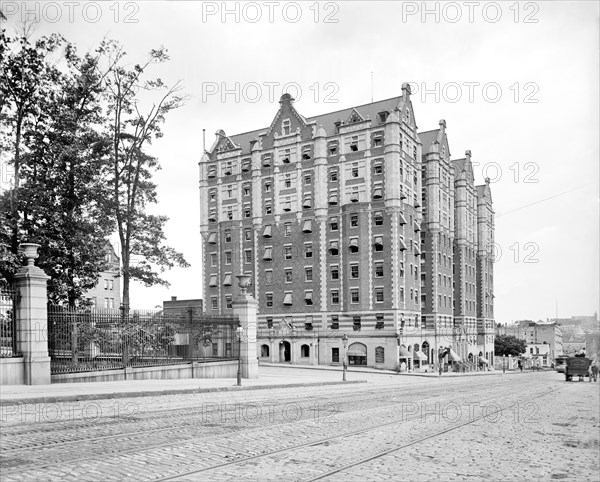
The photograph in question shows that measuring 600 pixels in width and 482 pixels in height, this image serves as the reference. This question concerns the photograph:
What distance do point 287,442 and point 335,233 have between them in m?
51.9

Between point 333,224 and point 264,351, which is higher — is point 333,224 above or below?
above

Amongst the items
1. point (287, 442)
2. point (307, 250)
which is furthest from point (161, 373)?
point (307, 250)

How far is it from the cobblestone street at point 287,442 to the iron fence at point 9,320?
17.6 feet

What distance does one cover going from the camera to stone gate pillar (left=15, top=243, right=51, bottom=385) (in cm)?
1964

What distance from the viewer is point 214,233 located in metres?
70.2

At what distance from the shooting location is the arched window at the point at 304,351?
61725mm

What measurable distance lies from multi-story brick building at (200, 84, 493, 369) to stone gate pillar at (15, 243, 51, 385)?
41.5m

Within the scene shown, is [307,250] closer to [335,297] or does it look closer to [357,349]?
[335,297]

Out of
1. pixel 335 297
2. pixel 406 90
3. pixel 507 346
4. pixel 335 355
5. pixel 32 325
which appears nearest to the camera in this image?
pixel 32 325

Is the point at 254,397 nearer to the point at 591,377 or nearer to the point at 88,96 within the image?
the point at 88,96

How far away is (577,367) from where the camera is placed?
131ft

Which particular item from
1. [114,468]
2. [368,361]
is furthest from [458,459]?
[368,361]

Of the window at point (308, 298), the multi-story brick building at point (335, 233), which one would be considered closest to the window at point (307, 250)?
the multi-story brick building at point (335, 233)

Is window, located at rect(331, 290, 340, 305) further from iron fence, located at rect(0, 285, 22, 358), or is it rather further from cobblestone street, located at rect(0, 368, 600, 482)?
cobblestone street, located at rect(0, 368, 600, 482)
